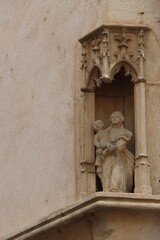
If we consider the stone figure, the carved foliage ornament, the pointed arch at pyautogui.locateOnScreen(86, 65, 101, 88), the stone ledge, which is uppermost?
the carved foliage ornament

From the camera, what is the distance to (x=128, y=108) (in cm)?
1279

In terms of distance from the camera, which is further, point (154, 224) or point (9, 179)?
point (9, 179)

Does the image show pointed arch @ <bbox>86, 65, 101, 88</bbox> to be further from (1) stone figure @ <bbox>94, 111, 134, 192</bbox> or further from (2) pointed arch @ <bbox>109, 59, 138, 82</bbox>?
(1) stone figure @ <bbox>94, 111, 134, 192</bbox>

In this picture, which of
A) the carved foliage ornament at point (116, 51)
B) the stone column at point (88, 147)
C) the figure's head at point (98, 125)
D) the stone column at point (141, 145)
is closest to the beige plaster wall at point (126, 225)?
the stone column at point (141, 145)

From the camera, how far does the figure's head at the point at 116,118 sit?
12.6m

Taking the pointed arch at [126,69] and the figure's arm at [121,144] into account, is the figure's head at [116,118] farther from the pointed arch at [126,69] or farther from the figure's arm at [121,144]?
the pointed arch at [126,69]

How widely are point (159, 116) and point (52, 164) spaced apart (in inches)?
40.5

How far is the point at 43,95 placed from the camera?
1342cm

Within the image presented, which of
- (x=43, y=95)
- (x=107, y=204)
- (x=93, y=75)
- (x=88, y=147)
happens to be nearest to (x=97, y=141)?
(x=88, y=147)

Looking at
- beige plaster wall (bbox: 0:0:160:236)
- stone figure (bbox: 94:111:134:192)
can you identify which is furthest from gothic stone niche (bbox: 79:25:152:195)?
beige plaster wall (bbox: 0:0:160:236)

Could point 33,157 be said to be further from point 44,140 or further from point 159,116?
point 159,116

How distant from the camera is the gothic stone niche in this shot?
40.8 feet

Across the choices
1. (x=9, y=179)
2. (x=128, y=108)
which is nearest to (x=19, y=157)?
(x=9, y=179)

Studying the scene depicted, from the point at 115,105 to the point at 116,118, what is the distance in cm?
25
